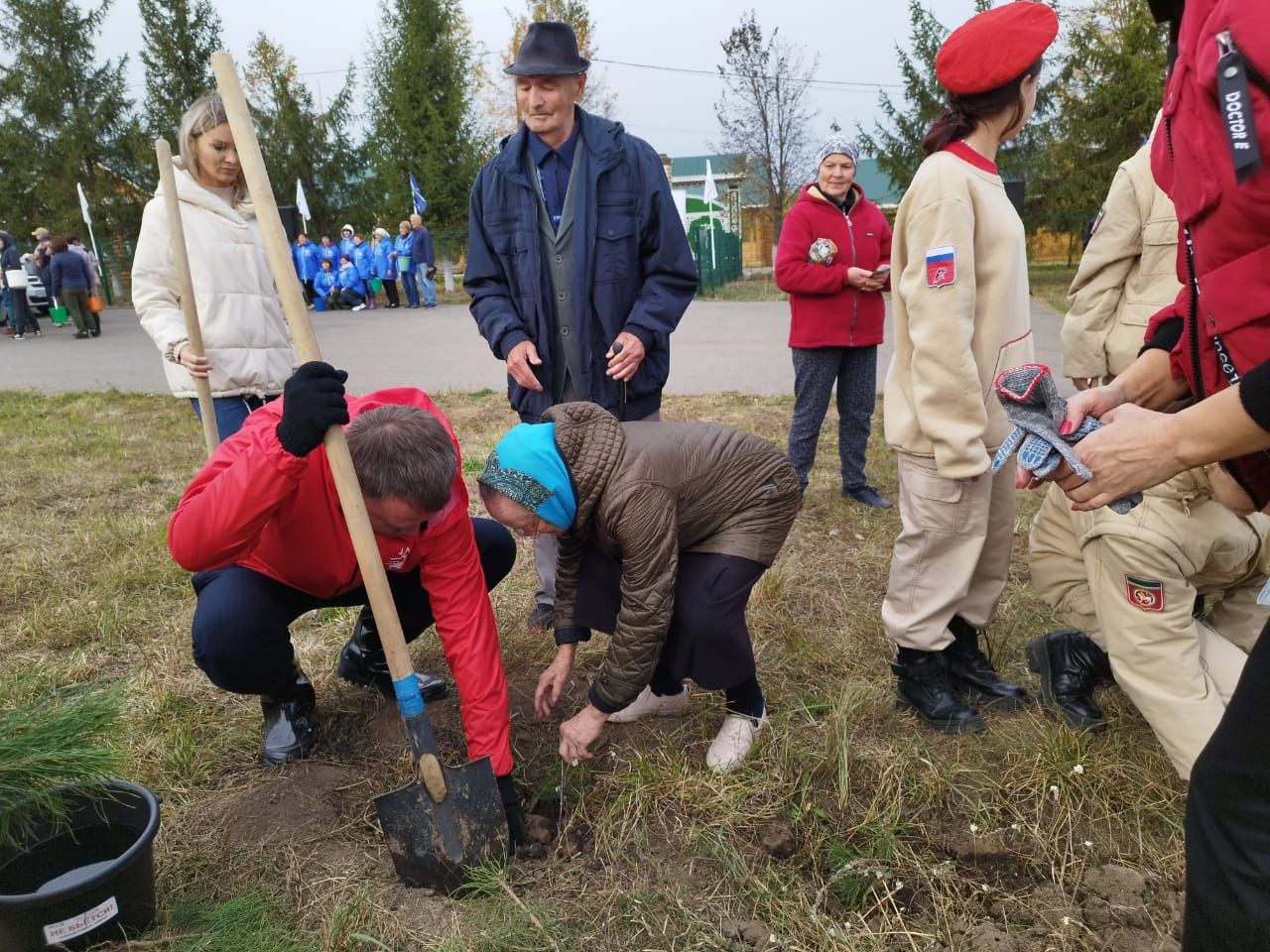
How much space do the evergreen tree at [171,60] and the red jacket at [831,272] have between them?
2636cm

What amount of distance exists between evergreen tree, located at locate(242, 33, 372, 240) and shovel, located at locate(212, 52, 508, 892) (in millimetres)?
27728

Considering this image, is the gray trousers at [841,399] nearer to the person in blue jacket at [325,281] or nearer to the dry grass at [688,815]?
the dry grass at [688,815]

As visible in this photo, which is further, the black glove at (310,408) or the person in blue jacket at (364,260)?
the person in blue jacket at (364,260)

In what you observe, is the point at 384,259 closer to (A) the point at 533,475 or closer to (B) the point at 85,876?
(A) the point at 533,475

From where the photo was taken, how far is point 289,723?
2.62 metres

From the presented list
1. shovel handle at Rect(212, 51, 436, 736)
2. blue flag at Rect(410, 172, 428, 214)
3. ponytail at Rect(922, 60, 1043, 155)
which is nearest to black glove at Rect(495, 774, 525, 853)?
shovel handle at Rect(212, 51, 436, 736)

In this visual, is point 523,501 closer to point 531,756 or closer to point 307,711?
point 531,756

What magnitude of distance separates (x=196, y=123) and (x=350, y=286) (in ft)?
57.2

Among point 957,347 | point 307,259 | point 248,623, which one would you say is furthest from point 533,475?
point 307,259

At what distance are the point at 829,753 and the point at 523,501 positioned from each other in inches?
42.9

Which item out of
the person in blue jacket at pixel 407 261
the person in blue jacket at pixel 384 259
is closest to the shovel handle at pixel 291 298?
the person in blue jacket at pixel 407 261

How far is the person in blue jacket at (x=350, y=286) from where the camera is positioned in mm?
19234

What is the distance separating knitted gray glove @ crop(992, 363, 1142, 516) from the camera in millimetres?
1479

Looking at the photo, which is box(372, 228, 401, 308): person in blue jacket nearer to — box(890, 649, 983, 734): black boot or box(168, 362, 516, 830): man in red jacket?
box(168, 362, 516, 830): man in red jacket
